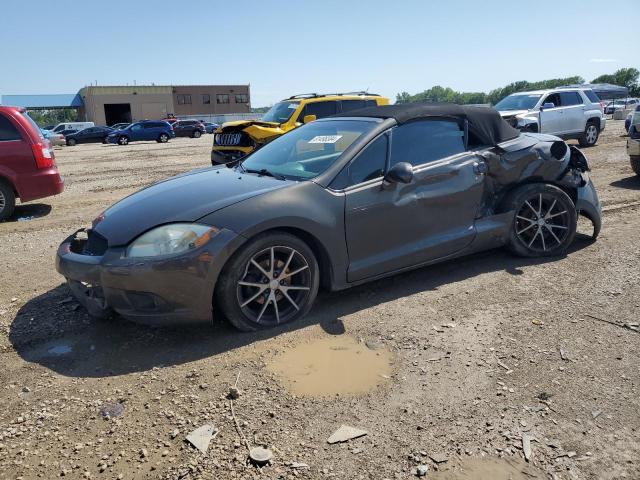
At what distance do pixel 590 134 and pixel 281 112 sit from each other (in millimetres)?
10012

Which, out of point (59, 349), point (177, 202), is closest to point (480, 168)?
point (177, 202)

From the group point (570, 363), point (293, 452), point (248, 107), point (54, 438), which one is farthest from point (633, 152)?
point (248, 107)

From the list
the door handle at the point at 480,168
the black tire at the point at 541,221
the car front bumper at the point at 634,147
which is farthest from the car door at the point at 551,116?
the door handle at the point at 480,168

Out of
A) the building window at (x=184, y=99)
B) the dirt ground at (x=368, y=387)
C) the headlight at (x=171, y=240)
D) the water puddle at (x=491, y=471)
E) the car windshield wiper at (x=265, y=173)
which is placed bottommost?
the water puddle at (x=491, y=471)

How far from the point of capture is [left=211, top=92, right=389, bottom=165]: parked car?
422 inches

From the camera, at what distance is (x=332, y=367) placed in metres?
3.31

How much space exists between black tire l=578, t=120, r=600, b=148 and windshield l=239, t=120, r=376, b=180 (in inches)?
531

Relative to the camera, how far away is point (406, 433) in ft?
8.63

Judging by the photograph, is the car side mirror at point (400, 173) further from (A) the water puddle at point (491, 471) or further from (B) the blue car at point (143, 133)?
(B) the blue car at point (143, 133)

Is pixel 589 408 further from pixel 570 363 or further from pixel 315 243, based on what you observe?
pixel 315 243

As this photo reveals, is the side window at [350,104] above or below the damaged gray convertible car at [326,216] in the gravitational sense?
above

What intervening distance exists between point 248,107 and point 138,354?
8890 cm

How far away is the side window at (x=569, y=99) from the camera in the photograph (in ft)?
49.7

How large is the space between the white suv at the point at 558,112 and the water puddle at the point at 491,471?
1285 cm
